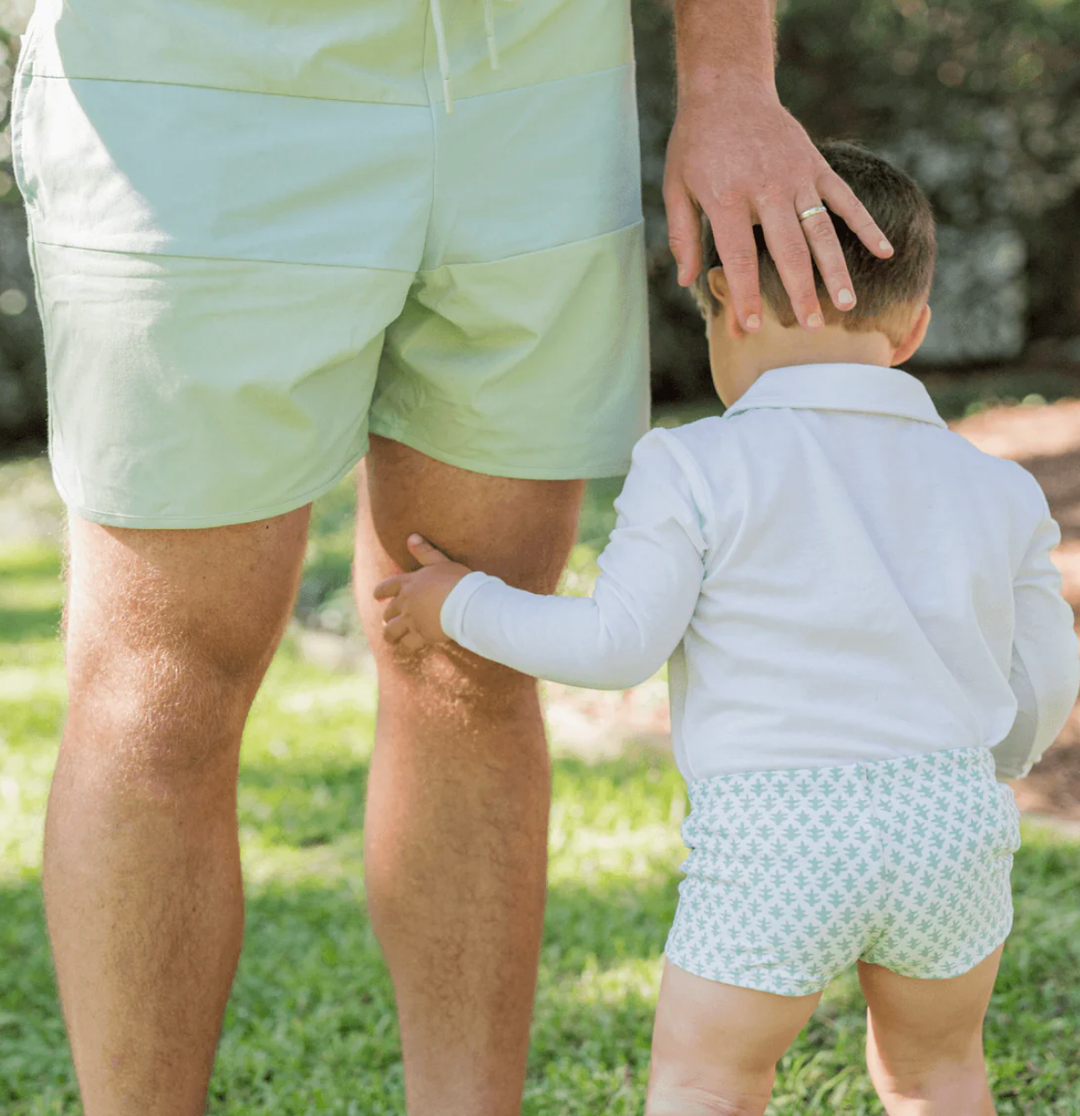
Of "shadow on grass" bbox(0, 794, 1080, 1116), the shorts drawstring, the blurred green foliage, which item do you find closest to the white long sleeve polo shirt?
the shorts drawstring

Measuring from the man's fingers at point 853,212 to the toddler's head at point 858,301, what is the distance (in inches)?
2.8

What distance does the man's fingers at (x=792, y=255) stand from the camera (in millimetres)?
1645

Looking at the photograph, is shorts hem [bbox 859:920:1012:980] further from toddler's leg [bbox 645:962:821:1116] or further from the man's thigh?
A: the man's thigh

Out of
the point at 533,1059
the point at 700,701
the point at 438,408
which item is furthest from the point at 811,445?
the point at 533,1059

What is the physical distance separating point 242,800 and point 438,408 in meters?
2.51

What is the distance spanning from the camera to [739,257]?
168 cm

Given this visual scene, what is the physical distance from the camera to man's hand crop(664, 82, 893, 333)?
1.65 m

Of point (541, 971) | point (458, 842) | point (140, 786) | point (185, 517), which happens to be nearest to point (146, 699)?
point (140, 786)

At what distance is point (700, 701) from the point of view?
1665mm

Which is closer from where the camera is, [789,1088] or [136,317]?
[136,317]

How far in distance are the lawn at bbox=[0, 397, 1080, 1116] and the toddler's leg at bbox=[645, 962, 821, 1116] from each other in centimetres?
67

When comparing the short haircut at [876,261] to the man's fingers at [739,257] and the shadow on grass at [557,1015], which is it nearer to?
the man's fingers at [739,257]

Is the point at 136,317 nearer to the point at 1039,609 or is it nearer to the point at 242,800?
the point at 1039,609

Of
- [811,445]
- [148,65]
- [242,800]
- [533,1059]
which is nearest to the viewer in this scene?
[148,65]
